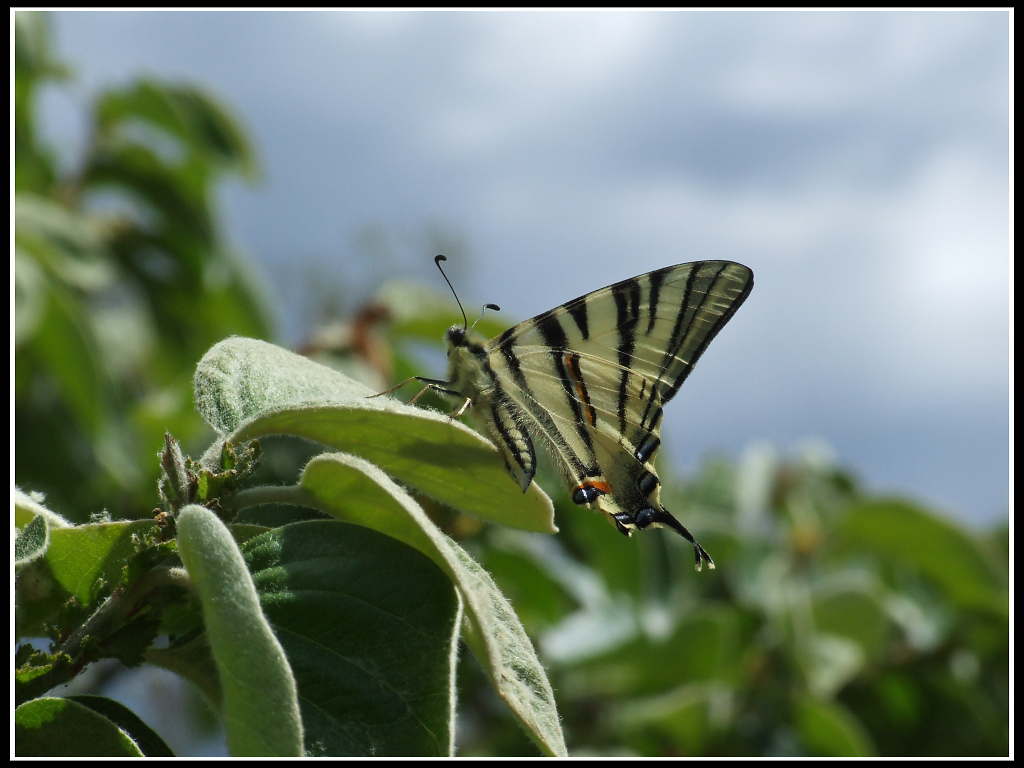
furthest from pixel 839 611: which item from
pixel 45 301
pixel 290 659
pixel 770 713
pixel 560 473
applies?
pixel 290 659

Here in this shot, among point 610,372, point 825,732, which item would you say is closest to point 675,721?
point 825,732

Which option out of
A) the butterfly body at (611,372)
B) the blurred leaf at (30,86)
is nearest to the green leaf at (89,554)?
the butterfly body at (611,372)

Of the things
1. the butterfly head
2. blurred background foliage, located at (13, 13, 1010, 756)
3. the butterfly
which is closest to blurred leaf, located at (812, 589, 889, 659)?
blurred background foliage, located at (13, 13, 1010, 756)

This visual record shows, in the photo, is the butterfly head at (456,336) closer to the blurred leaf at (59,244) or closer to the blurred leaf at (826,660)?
the blurred leaf at (59,244)

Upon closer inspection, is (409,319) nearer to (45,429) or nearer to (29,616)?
(45,429)

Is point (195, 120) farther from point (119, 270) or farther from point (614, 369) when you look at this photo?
point (614, 369)

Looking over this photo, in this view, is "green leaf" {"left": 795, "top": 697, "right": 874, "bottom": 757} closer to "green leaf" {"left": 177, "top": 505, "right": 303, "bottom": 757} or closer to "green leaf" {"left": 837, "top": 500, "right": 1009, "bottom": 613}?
"green leaf" {"left": 837, "top": 500, "right": 1009, "bottom": 613}
